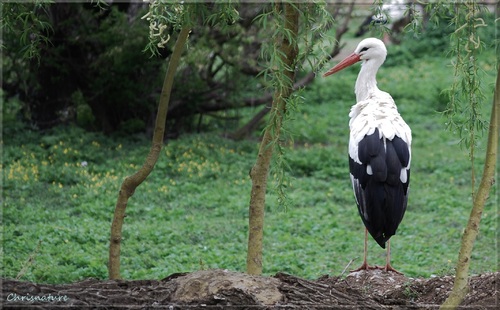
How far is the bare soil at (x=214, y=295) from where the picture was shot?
4193mm

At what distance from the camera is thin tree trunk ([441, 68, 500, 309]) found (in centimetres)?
414

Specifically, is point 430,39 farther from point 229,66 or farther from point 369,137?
point 369,137

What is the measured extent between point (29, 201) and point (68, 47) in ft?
9.94

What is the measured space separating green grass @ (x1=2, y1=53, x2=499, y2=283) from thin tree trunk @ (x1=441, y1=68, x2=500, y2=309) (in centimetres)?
193

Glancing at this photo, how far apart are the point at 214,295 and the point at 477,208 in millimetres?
1484

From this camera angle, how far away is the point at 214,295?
14.2 ft

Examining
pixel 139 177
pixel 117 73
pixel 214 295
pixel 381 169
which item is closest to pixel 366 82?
pixel 381 169

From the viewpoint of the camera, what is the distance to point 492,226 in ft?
28.6

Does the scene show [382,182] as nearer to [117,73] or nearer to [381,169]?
[381,169]

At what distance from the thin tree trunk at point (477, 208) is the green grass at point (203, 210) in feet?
6.35

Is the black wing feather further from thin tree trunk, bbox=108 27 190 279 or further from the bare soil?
thin tree trunk, bbox=108 27 190 279

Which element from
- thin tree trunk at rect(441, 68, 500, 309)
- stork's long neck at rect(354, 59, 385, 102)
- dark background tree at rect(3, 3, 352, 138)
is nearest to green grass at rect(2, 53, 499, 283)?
dark background tree at rect(3, 3, 352, 138)

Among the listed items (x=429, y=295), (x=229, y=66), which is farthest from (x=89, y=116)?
(x=429, y=295)
